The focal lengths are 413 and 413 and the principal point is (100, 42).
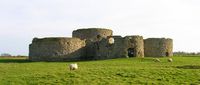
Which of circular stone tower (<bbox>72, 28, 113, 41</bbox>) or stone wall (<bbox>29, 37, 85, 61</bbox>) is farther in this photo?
circular stone tower (<bbox>72, 28, 113, 41</bbox>)

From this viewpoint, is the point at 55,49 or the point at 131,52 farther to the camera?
the point at 55,49

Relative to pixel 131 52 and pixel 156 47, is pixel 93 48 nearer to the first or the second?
pixel 131 52

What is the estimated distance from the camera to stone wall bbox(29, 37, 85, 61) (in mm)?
48312

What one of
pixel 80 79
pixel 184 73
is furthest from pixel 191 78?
pixel 80 79

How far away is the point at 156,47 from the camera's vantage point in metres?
52.4

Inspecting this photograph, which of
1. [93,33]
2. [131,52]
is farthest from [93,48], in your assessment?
[131,52]

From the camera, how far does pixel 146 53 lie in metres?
52.4

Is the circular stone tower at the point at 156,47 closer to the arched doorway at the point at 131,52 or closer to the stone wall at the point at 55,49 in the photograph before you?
the arched doorway at the point at 131,52

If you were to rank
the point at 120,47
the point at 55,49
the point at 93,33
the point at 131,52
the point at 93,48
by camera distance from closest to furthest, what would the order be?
the point at 120,47 < the point at 131,52 < the point at 55,49 < the point at 93,48 < the point at 93,33

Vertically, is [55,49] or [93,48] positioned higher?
[93,48]

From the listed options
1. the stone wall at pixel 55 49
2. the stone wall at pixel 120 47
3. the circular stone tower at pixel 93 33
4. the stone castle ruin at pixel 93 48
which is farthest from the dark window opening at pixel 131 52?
the circular stone tower at pixel 93 33

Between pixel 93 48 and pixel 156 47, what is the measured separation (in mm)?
8099

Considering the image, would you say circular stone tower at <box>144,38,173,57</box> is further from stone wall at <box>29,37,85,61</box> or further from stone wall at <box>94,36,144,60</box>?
stone wall at <box>29,37,85,61</box>

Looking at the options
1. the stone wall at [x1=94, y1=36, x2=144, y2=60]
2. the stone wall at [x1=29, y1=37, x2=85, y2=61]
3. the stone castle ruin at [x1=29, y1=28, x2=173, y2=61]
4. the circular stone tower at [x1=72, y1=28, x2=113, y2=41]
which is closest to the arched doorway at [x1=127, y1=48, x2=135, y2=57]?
the stone castle ruin at [x1=29, y1=28, x2=173, y2=61]
